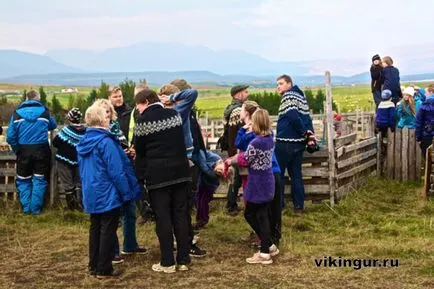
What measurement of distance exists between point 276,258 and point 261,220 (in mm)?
440

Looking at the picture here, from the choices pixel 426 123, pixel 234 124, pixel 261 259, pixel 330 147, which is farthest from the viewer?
pixel 426 123

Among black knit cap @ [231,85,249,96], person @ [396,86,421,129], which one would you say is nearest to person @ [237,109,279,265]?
black knit cap @ [231,85,249,96]

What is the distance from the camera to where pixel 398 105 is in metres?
12.5

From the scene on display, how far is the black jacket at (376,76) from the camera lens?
14.3m

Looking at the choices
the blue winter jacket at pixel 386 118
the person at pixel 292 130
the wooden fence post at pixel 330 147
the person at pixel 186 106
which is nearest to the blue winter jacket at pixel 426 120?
the blue winter jacket at pixel 386 118

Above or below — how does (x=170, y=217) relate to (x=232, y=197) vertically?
above

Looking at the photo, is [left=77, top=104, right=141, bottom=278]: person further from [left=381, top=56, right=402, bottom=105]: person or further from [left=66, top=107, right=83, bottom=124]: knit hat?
[left=381, top=56, right=402, bottom=105]: person

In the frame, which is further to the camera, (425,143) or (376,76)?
(376,76)

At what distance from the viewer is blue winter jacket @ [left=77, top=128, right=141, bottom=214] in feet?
19.4

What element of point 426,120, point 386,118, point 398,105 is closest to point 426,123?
point 426,120

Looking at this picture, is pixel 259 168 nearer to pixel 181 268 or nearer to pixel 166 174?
pixel 166 174

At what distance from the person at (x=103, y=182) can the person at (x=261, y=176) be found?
1.23 meters

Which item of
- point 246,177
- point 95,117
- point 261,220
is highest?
point 95,117

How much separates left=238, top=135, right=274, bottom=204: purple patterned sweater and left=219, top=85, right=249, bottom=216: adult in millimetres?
1592
